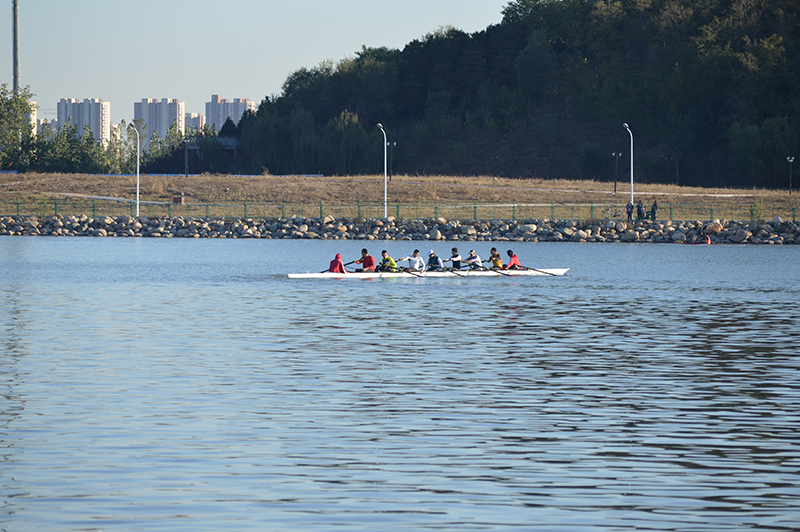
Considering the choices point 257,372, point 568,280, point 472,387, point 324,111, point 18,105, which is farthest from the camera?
point 324,111

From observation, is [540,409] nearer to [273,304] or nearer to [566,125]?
[273,304]

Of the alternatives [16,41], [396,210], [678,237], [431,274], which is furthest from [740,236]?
[16,41]

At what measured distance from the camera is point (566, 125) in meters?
157

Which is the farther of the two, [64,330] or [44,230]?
[44,230]

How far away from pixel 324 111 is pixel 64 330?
133 meters

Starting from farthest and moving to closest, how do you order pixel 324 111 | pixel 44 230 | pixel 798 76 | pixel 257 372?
pixel 324 111
pixel 798 76
pixel 44 230
pixel 257 372

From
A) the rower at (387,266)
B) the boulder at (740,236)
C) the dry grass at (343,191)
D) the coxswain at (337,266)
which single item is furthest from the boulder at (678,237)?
the coxswain at (337,266)

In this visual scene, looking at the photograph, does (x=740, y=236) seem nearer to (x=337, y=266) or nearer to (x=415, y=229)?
(x=415, y=229)

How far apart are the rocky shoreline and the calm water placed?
45263 mm

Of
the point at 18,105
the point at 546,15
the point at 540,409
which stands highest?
the point at 546,15

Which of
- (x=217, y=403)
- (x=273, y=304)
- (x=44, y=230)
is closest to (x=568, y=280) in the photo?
(x=273, y=304)

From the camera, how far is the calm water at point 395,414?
973 centimetres

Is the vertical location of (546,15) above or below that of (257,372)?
above

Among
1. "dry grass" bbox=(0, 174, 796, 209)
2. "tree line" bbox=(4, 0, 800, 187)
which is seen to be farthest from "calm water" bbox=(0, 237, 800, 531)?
"tree line" bbox=(4, 0, 800, 187)
